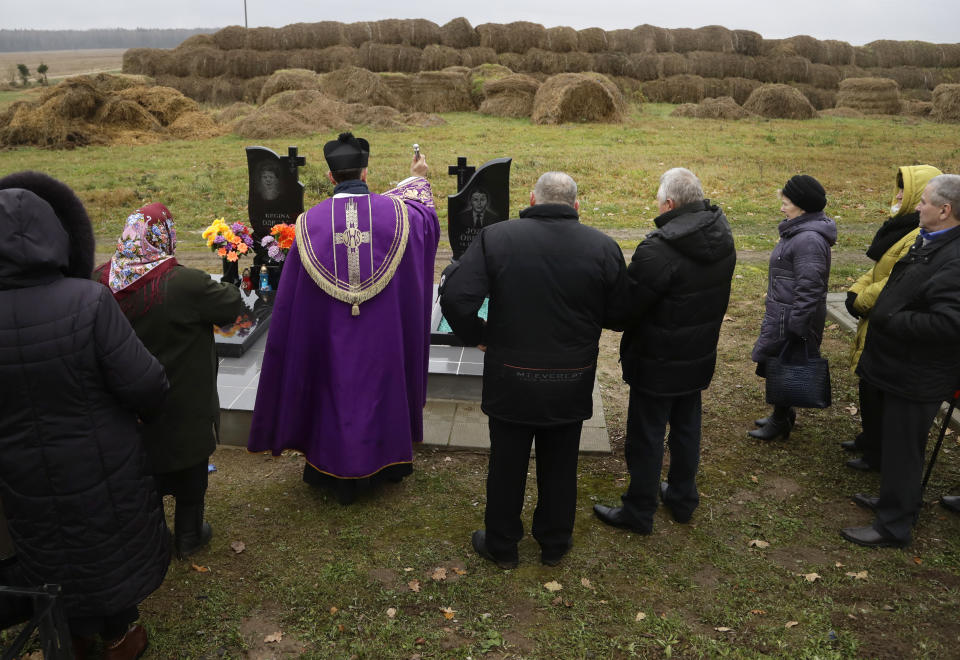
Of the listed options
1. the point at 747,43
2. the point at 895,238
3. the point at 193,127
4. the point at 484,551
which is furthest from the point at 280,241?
the point at 747,43

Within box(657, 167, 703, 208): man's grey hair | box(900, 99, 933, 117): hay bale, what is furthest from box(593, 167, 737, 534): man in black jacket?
box(900, 99, 933, 117): hay bale

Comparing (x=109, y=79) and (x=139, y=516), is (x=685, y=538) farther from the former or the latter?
(x=109, y=79)

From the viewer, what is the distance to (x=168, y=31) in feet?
412

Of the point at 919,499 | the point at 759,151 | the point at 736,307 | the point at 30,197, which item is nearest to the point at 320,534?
the point at 30,197

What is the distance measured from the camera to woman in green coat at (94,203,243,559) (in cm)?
327

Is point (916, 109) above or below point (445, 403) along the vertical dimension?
above

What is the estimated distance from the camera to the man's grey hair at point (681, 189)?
11.7ft

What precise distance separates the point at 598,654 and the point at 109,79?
87.7ft

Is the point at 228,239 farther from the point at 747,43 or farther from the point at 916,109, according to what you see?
the point at 747,43

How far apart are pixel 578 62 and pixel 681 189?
32.5 m

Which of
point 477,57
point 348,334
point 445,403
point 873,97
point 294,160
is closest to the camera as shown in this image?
point 348,334

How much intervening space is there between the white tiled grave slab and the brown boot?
2055mm

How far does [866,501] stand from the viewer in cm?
431

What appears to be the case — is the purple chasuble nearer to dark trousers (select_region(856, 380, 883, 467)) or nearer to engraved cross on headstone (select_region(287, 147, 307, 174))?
dark trousers (select_region(856, 380, 883, 467))
